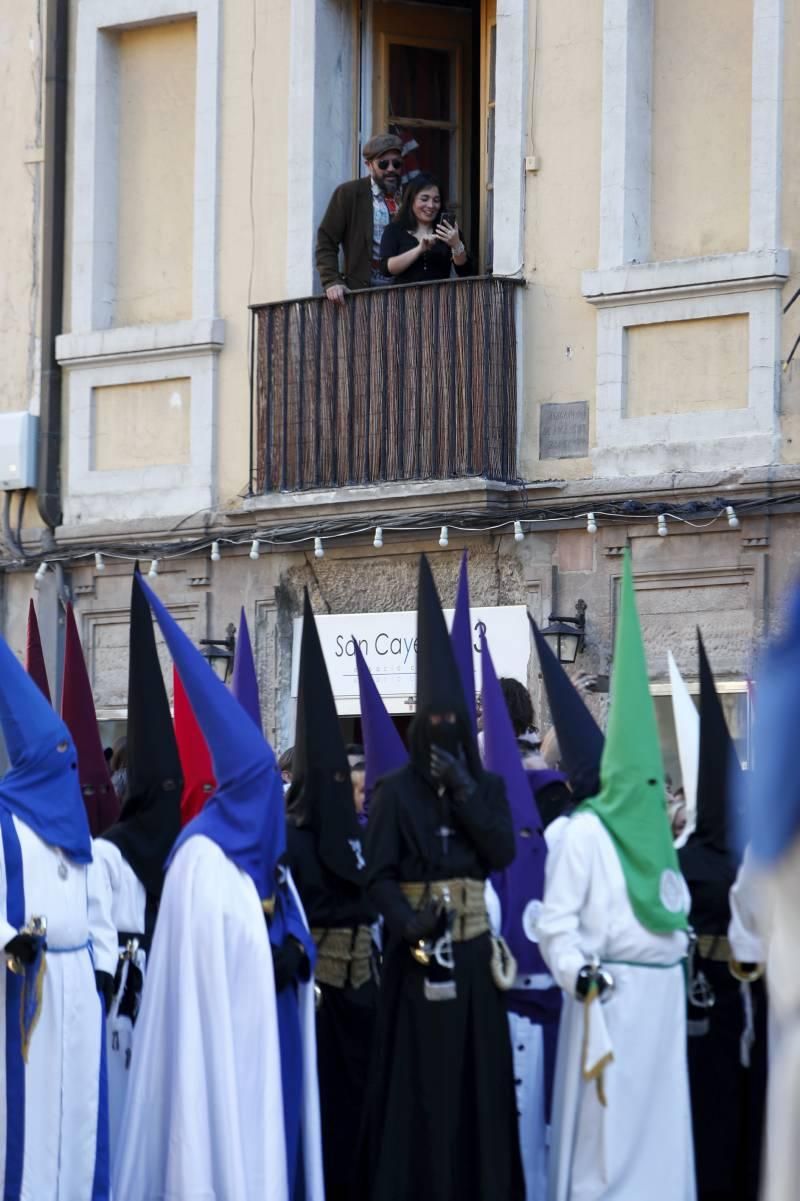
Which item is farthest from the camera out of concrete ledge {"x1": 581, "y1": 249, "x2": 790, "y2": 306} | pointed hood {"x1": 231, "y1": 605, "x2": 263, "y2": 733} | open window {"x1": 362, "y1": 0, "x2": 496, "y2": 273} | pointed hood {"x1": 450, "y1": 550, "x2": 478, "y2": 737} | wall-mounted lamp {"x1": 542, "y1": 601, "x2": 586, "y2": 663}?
open window {"x1": 362, "y1": 0, "x2": 496, "y2": 273}

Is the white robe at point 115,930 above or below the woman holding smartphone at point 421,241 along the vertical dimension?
below

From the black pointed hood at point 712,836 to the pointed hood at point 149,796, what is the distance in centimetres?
197

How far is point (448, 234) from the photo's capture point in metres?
14.5

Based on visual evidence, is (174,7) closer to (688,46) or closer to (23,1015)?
(688,46)

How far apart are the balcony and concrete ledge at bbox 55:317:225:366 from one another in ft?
1.14

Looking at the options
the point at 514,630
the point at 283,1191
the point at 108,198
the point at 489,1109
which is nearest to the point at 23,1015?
the point at 283,1191

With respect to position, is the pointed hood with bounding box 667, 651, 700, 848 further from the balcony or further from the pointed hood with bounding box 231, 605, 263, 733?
the balcony

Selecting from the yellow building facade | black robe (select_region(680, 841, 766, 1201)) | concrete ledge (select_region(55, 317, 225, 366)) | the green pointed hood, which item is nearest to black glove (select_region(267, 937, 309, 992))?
the green pointed hood

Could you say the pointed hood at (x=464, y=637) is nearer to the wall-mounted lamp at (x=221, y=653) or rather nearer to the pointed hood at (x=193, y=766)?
the pointed hood at (x=193, y=766)

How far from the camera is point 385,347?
48.0ft

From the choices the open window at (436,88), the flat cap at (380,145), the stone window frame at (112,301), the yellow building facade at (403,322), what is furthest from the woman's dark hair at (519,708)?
Result: the open window at (436,88)

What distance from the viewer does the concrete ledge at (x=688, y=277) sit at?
43.4ft

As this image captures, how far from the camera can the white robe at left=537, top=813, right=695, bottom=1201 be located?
26.5 feet

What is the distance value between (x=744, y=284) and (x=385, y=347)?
243 cm
